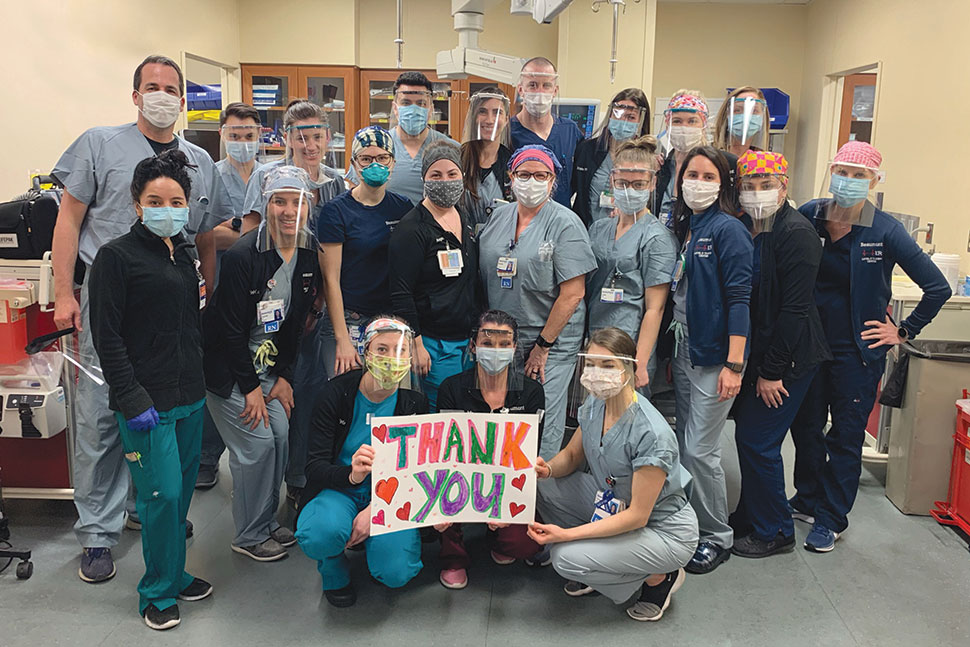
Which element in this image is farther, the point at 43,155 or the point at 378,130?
the point at 43,155

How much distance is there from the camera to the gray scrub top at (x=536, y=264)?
9.07 feet

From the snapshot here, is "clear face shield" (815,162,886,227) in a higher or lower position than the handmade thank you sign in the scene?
higher

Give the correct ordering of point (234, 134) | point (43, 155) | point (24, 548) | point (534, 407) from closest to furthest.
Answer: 1. point (534, 407)
2. point (24, 548)
3. point (234, 134)
4. point (43, 155)

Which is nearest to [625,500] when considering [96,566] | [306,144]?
[96,566]

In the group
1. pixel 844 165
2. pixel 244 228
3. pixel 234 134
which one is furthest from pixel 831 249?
pixel 234 134

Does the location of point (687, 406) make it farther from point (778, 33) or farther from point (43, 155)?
point (778, 33)

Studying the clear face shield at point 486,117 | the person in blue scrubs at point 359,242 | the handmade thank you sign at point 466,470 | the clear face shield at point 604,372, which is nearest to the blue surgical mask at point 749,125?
the clear face shield at point 486,117

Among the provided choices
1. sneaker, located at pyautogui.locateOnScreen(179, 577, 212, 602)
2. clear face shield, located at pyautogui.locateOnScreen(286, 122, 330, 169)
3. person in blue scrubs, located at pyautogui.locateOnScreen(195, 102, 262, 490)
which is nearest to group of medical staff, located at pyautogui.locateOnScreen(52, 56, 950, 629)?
sneaker, located at pyautogui.locateOnScreen(179, 577, 212, 602)

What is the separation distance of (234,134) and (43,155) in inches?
57.7

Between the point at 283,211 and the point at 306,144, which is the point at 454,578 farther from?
the point at 306,144

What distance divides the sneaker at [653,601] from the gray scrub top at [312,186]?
1.77 metres

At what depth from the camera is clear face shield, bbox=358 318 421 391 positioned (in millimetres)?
2467

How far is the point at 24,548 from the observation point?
2879mm

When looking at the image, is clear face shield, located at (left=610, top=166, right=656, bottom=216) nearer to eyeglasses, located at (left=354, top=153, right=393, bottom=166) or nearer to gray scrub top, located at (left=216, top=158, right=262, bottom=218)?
eyeglasses, located at (left=354, top=153, right=393, bottom=166)
